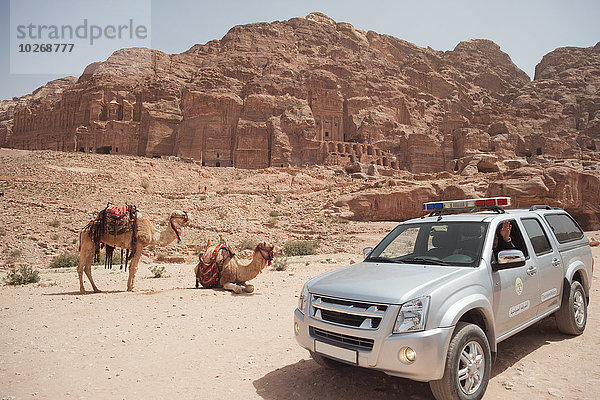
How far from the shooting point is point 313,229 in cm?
2648

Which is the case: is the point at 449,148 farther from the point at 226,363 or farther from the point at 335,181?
the point at 226,363

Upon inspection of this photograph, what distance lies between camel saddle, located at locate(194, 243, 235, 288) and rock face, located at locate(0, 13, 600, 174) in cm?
4579

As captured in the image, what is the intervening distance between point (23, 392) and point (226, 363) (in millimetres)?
2087

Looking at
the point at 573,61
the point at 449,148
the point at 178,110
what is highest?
the point at 573,61

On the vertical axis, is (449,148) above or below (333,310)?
above

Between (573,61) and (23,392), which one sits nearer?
(23,392)

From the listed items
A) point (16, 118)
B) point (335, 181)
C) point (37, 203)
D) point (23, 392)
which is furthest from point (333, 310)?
point (16, 118)

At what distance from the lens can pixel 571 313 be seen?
5254 mm

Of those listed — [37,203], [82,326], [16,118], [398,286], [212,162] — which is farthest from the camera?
[16,118]

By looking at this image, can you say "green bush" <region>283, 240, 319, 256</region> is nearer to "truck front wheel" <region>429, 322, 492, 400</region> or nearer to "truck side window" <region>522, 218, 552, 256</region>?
"truck side window" <region>522, 218, 552, 256</region>

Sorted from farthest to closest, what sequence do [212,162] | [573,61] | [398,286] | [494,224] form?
[573,61] → [212,162] → [494,224] → [398,286]

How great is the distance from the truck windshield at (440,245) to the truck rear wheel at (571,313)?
2.04m

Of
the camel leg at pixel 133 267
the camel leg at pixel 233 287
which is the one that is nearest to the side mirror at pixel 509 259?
the camel leg at pixel 233 287

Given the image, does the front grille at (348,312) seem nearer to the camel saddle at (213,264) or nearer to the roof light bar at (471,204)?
the roof light bar at (471,204)
